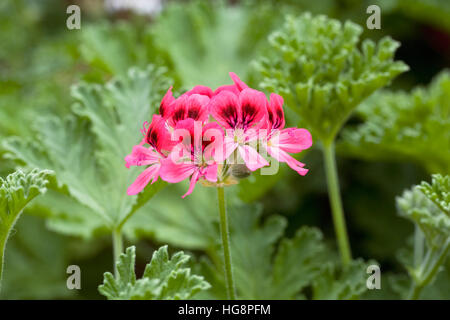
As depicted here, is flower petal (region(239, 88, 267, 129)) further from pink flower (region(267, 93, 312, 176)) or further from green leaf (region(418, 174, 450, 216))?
green leaf (region(418, 174, 450, 216))

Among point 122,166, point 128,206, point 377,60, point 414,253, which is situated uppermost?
point 377,60

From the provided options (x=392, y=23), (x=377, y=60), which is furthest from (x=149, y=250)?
(x=392, y=23)

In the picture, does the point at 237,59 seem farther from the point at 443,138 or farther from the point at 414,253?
the point at 414,253

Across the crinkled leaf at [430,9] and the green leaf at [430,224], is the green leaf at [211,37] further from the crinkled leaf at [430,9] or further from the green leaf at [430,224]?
the green leaf at [430,224]

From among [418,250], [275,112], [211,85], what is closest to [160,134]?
[275,112]

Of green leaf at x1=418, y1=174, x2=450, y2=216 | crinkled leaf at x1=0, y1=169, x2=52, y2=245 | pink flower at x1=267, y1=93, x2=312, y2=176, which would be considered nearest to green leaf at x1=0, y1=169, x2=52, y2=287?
crinkled leaf at x1=0, y1=169, x2=52, y2=245

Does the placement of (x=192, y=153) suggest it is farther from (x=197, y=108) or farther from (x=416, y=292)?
(x=416, y=292)

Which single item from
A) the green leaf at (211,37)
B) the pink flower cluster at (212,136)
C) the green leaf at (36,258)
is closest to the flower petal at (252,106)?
the pink flower cluster at (212,136)
